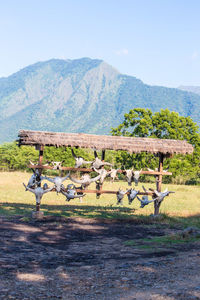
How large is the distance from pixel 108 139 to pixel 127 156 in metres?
26.9

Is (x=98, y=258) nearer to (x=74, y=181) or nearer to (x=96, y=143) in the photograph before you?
(x=74, y=181)

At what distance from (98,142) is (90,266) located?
25.7 ft

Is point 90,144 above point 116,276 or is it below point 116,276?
above

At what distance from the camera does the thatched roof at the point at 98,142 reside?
15156 mm

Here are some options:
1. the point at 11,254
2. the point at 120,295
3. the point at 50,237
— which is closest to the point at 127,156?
the point at 50,237

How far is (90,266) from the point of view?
26.8 feet

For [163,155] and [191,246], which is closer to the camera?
[191,246]

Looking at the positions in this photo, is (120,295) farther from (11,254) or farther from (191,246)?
(191,246)

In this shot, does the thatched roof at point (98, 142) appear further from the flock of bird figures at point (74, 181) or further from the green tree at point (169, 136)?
the green tree at point (169, 136)

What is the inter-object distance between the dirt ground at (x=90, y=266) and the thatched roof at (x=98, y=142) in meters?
3.53

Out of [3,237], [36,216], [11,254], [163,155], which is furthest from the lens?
[163,155]

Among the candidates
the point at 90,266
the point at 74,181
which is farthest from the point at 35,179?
the point at 90,266

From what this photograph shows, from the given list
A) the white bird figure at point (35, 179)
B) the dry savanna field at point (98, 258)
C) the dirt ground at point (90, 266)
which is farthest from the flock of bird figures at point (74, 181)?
the dirt ground at point (90, 266)

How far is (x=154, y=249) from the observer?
1016 centimetres
